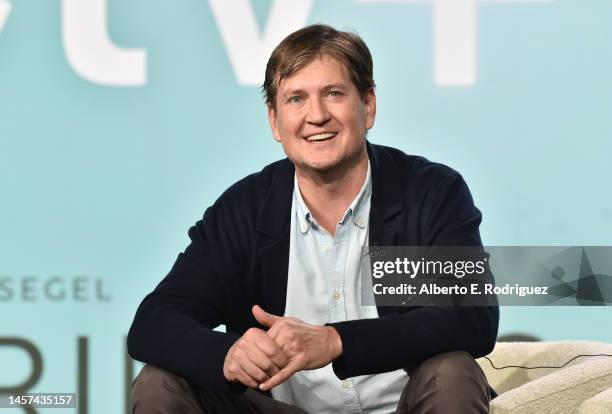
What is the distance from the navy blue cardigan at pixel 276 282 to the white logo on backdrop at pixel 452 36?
1.20 m

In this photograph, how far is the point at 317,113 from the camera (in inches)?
89.2

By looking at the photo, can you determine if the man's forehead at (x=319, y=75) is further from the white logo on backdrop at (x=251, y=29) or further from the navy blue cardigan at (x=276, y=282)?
the white logo on backdrop at (x=251, y=29)

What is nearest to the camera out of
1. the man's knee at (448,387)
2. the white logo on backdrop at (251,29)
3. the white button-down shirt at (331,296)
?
the man's knee at (448,387)

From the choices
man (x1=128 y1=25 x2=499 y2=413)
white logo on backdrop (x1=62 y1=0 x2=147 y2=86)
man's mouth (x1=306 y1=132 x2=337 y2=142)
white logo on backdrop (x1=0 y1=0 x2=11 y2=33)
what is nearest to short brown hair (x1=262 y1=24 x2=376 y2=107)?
man (x1=128 y1=25 x2=499 y2=413)

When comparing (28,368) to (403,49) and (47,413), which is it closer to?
(47,413)

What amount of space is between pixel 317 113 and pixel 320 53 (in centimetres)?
13

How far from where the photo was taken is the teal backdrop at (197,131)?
3561 millimetres

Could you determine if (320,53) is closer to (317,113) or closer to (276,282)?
(317,113)

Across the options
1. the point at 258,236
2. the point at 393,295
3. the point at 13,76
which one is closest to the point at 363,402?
the point at 393,295

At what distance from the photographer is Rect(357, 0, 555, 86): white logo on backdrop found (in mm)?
3549

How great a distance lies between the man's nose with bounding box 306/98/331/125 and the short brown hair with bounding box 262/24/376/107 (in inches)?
3.2

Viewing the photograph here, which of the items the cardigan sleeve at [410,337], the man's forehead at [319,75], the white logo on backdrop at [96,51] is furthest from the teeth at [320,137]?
the white logo on backdrop at [96,51]

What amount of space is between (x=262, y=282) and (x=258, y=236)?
0.33 feet

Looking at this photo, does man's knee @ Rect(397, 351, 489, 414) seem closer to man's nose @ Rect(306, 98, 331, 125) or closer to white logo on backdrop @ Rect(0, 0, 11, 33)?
man's nose @ Rect(306, 98, 331, 125)
